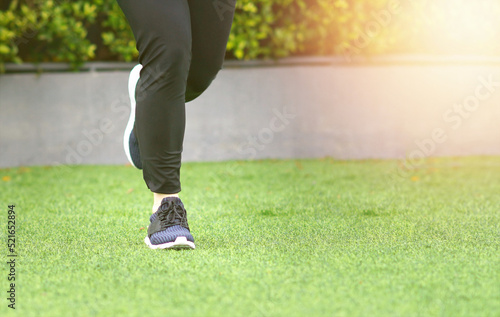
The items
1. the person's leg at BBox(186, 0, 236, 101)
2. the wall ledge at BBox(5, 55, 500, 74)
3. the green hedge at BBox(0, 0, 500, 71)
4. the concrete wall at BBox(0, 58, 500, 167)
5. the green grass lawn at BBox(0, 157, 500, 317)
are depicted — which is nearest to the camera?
the green grass lawn at BBox(0, 157, 500, 317)

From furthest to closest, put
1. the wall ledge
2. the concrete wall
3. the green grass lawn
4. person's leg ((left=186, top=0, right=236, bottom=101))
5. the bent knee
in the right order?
the wall ledge → the concrete wall → the bent knee → person's leg ((left=186, top=0, right=236, bottom=101)) → the green grass lawn

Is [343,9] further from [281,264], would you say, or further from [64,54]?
[281,264]

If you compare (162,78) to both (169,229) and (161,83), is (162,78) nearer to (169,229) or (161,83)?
(161,83)

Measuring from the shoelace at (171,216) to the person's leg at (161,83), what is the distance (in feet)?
0.16

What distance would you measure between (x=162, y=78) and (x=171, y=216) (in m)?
0.45

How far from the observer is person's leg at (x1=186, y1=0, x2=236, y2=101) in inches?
84.1

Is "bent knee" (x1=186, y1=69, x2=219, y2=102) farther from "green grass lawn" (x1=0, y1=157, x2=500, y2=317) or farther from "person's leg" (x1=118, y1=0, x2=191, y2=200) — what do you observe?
"green grass lawn" (x1=0, y1=157, x2=500, y2=317)

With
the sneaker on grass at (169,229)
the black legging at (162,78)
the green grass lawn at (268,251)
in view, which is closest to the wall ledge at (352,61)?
the green grass lawn at (268,251)

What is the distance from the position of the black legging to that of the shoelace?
2.0 inches

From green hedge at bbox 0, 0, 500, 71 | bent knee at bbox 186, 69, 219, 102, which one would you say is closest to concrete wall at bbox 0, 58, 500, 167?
green hedge at bbox 0, 0, 500, 71

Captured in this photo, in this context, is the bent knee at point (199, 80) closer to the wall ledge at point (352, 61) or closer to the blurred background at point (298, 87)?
the blurred background at point (298, 87)

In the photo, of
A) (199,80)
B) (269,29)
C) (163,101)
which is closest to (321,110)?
(269,29)

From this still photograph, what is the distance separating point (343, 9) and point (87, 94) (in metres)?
2.04

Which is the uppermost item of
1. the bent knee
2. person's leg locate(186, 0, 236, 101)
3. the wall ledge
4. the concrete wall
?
person's leg locate(186, 0, 236, 101)
